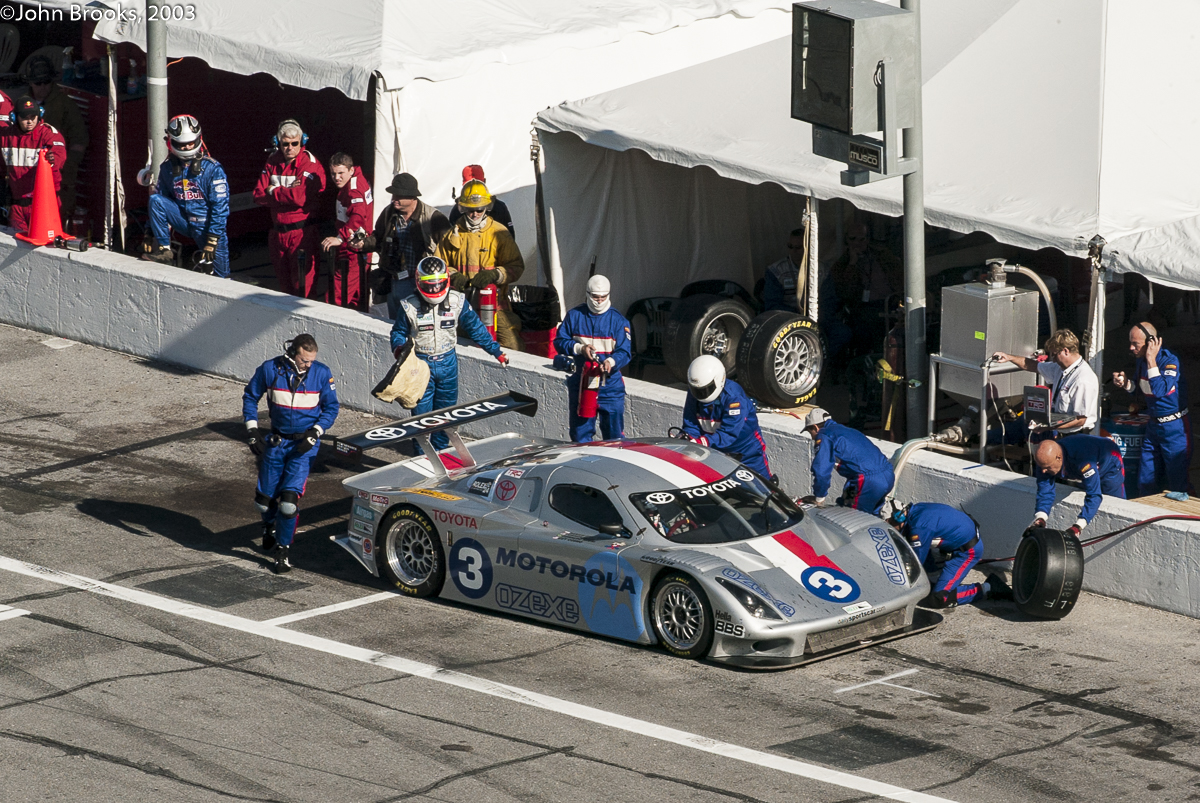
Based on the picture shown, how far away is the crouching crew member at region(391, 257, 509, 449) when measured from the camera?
13703 millimetres

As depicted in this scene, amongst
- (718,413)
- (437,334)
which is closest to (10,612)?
(437,334)

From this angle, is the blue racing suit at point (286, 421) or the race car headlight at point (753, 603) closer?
the race car headlight at point (753, 603)

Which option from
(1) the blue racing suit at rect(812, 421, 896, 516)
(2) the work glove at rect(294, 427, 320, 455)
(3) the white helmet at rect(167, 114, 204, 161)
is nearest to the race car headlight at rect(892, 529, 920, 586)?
(1) the blue racing suit at rect(812, 421, 896, 516)

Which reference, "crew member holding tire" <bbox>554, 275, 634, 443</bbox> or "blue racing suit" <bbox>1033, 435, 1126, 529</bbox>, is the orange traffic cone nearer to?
"crew member holding tire" <bbox>554, 275, 634, 443</bbox>

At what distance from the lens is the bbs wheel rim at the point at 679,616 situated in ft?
34.4

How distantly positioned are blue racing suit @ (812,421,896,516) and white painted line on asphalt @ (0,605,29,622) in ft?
17.9

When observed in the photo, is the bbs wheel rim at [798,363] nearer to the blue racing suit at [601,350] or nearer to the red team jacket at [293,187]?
the blue racing suit at [601,350]

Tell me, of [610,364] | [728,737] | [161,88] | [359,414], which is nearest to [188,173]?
[161,88]

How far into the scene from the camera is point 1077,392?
12.5m

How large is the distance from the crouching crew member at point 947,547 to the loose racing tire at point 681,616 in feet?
6.60

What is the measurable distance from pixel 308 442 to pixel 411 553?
115cm

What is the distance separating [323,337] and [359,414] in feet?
2.73

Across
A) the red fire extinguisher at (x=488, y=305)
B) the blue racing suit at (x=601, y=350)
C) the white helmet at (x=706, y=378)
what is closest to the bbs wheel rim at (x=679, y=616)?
the white helmet at (x=706, y=378)

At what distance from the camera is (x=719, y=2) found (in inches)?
781
